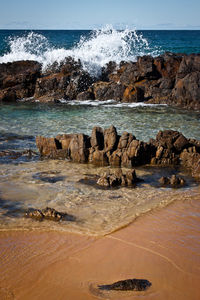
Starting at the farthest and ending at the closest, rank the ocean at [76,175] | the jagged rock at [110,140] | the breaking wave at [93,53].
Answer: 1. the breaking wave at [93,53]
2. the jagged rock at [110,140]
3. the ocean at [76,175]

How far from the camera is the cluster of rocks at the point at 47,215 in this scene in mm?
5461

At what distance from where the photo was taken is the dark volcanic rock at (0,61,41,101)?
19547mm

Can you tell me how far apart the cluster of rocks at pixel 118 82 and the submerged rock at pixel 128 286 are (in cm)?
1366

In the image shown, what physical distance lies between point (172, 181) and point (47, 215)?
2.84m

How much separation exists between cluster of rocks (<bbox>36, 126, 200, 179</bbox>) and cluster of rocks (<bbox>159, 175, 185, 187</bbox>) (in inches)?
40.0

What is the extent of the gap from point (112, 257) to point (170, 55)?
18.4 metres

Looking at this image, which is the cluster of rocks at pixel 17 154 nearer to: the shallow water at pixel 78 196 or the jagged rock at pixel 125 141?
the shallow water at pixel 78 196

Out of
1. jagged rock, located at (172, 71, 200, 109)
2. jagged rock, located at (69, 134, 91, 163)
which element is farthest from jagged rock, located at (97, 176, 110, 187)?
jagged rock, located at (172, 71, 200, 109)

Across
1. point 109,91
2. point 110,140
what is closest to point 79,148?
point 110,140

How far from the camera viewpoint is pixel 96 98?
1928 cm

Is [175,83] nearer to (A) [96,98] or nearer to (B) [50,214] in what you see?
(A) [96,98]

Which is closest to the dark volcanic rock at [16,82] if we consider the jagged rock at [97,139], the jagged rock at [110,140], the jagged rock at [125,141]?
the jagged rock at [97,139]

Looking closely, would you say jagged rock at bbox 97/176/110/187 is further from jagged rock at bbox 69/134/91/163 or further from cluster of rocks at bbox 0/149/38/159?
cluster of rocks at bbox 0/149/38/159

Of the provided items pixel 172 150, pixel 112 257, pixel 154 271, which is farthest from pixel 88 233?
pixel 172 150
